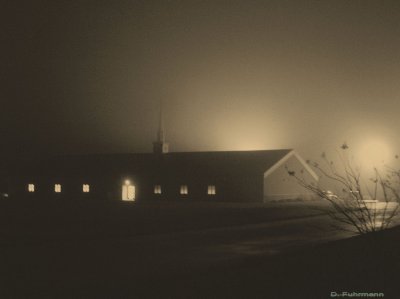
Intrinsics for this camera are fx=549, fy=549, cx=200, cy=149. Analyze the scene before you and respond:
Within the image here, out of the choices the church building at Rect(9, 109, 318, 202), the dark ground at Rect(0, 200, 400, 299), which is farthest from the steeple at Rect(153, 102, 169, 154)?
the dark ground at Rect(0, 200, 400, 299)

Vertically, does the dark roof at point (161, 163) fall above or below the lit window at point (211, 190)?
above

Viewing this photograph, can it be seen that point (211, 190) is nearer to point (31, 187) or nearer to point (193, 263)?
point (31, 187)

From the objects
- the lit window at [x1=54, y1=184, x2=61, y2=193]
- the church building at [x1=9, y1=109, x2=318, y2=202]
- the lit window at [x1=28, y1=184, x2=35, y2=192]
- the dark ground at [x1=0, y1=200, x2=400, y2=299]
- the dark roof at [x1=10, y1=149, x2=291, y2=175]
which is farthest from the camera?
the lit window at [x1=28, y1=184, x2=35, y2=192]

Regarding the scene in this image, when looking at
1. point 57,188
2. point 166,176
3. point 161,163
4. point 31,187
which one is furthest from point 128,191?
point 31,187

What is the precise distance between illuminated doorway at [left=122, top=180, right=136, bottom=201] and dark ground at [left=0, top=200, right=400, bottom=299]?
109ft

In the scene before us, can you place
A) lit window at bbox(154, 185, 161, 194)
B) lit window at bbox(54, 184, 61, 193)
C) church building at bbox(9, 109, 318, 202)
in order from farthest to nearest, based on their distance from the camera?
lit window at bbox(54, 184, 61, 193), lit window at bbox(154, 185, 161, 194), church building at bbox(9, 109, 318, 202)

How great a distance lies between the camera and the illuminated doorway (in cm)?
5594

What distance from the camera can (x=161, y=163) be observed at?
5672 cm

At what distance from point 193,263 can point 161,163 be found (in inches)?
1726

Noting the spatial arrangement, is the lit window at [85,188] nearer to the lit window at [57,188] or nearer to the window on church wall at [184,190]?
the lit window at [57,188]

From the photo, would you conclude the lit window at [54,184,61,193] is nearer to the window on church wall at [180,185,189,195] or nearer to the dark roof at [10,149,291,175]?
the dark roof at [10,149,291,175]

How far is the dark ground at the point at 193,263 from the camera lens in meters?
9.23

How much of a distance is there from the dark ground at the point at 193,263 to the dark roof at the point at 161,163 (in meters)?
28.6

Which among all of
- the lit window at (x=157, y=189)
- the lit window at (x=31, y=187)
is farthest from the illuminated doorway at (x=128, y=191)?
the lit window at (x=31, y=187)
